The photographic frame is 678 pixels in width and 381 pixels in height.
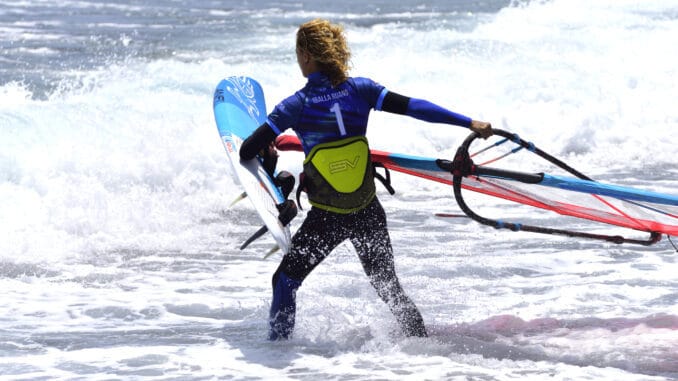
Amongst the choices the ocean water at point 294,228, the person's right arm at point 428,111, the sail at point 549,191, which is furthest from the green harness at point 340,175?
the ocean water at point 294,228

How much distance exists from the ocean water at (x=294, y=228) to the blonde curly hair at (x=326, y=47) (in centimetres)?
138

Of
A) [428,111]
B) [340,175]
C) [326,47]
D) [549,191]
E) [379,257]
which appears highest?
[326,47]

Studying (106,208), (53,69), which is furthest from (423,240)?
(53,69)

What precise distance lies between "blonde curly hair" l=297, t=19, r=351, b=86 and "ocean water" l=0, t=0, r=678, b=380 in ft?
4.52

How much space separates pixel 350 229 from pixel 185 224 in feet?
11.9

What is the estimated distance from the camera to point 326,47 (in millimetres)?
3988

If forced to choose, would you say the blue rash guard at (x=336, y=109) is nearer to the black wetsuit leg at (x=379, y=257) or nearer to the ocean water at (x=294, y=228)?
the black wetsuit leg at (x=379, y=257)

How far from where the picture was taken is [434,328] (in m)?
4.98

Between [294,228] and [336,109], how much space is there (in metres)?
3.63

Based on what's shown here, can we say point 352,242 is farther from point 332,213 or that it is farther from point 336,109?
point 336,109

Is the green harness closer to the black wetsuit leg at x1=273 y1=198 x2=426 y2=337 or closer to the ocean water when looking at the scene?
the black wetsuit leg at x1=273 y1=198 x2=426 y2=337

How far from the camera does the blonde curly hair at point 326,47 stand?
398 cm

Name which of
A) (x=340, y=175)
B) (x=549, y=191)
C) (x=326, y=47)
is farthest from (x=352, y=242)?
(x=549, y=191)

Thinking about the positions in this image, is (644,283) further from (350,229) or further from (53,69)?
(53,69)
